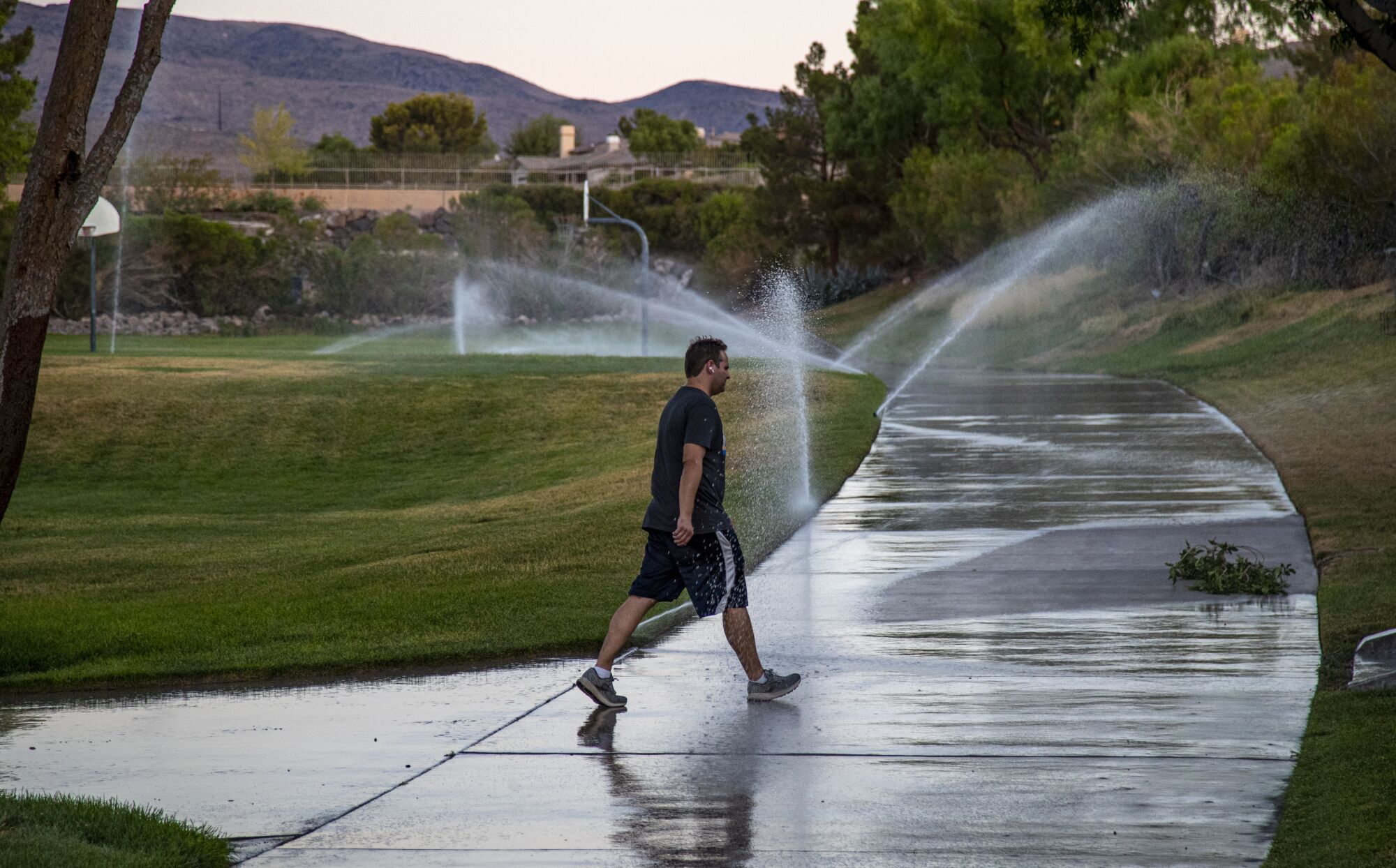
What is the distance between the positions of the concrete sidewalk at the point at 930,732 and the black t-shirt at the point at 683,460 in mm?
881

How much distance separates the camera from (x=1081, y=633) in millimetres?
9078

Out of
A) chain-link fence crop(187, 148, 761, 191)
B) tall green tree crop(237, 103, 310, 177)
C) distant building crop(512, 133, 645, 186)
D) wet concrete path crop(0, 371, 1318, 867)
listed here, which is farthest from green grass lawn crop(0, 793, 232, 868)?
tall green tree crop(237, 103, 310, 177)

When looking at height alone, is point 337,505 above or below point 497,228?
below

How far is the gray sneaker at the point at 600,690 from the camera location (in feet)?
24.4

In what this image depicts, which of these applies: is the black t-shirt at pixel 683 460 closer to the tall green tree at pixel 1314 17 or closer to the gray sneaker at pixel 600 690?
the gray sneaker at pixel 600 690

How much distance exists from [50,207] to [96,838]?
2.61m

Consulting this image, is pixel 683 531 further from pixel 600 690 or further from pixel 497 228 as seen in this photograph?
pixel 497 228

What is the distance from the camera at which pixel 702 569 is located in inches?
294

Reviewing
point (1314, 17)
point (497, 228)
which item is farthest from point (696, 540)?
point (497, 228)

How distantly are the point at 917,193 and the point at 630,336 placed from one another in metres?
13.8

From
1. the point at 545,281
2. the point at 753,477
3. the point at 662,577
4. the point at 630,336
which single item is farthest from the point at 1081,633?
the point at 545,281

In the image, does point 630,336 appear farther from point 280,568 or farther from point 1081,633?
point 1081,633

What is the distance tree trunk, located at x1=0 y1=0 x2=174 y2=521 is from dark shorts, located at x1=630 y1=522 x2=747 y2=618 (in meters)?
2.72

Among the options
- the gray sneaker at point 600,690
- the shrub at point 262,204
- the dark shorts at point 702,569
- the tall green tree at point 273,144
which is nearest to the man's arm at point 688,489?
the dark shorts at point 702,569
